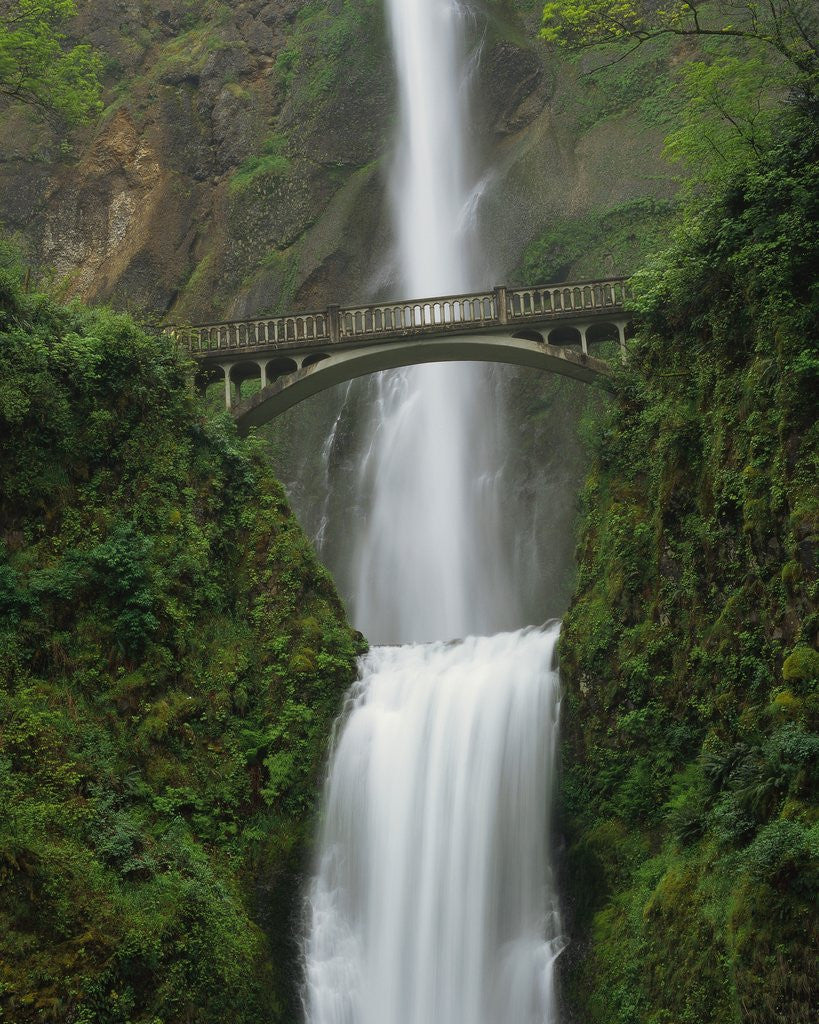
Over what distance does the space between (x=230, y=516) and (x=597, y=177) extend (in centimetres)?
1845

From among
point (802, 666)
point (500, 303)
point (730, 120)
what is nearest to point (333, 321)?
point (500, 303)

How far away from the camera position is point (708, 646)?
43.9 feet

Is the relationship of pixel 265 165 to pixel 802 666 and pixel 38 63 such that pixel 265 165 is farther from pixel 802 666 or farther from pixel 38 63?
pixel 802 666

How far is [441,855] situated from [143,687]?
17.4 ft

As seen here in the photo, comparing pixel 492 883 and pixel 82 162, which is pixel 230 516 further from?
pixel 82 162

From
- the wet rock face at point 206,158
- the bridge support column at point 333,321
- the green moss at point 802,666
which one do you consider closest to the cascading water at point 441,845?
the green moss at point 802,666

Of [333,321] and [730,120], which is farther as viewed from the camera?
[333,321]

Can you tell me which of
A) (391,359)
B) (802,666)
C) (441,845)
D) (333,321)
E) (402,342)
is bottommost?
(441,845)

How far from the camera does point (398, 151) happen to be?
115ft

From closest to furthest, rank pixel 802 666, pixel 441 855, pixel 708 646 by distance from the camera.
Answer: pixel 802 666
pixel 708 646
pixel 441 855

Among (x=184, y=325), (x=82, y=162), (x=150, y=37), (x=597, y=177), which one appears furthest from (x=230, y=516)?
(x=150, y=37)

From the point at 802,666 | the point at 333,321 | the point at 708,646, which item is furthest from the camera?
the point at 333,321

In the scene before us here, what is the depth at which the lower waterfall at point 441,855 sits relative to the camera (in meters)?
13.6

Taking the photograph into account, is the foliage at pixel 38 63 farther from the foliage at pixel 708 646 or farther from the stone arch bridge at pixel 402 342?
the foliage at pixel 708 646
